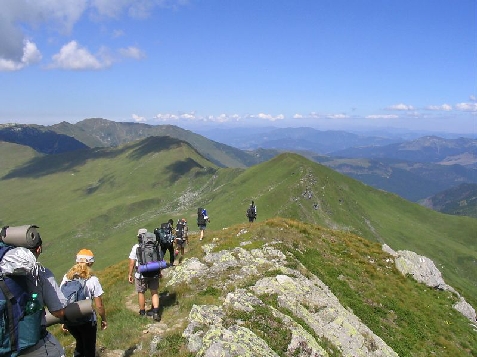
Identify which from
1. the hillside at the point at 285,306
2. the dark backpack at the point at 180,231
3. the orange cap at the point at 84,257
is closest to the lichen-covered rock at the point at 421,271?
the hillside at the point at 285,306

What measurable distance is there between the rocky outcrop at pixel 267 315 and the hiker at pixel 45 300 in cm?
517

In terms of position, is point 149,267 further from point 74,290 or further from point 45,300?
point 45,300

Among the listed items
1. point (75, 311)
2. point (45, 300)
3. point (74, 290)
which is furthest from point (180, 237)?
point (45, 300)

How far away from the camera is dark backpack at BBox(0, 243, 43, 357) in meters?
6.10

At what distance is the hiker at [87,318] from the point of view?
940 centimetres

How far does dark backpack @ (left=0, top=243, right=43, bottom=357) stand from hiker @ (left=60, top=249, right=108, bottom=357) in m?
2.41

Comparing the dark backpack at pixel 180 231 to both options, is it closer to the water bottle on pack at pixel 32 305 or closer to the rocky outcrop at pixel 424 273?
the rocky outcrop at pixel 424 273

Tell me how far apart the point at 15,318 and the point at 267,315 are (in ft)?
33.3

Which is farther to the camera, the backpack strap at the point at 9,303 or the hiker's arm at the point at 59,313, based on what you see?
the hiker's arm at the point at 59,313

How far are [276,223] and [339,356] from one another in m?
18.2

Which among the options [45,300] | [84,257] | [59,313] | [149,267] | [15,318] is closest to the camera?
[15,318]

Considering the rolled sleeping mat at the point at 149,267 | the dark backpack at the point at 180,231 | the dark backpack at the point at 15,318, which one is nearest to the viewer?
the dark backpack at the point at 15,318

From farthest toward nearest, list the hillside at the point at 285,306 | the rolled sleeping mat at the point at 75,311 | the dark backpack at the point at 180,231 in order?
the dark backpack at the point at 180,231 < the hillside at the point at 285,306 < the rolled sleeping mat at the point at 75,311

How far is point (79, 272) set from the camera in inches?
393
